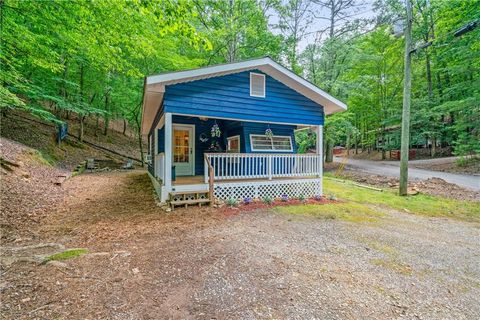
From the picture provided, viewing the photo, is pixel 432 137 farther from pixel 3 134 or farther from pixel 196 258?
pixel 3 134

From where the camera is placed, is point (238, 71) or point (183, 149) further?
point (183, 149)

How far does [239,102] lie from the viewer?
7.58m

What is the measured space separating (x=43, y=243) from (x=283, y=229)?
4.46 metres

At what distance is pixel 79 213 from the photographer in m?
5.64

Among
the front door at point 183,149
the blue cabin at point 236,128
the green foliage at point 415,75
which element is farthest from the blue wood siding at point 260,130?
the green foliage at point 415,75

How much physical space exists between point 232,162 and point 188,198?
2.56 metres

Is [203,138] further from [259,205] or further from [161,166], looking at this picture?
[259,205]

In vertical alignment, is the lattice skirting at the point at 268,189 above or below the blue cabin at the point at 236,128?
below

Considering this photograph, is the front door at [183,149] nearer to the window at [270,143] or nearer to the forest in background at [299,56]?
the window at [270,143]

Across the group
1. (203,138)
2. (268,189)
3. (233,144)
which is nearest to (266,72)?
(233,144)

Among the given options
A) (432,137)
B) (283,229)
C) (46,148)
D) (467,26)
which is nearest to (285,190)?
(283,229)

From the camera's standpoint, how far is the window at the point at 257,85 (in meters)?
7.84

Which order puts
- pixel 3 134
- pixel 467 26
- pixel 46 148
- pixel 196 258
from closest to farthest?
pixel 196 258, pixel 467 26, pixel 3 134, pixel 46 148

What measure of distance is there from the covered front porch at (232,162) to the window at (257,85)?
4.81 feet
